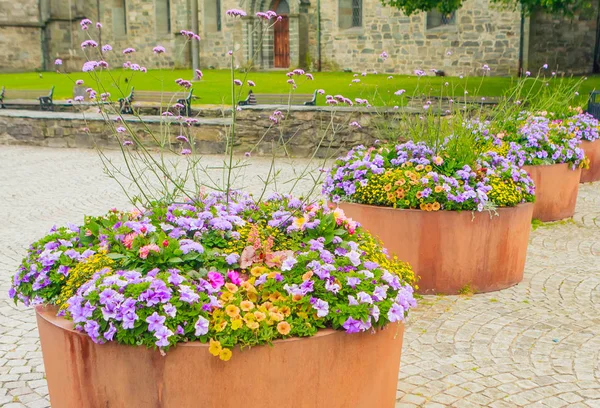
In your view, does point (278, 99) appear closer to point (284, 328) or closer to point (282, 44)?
point (284, 328)

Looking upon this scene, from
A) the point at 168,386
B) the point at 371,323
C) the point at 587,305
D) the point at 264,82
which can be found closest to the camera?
the point at 168,386

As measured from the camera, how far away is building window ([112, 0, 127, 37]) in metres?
40.7

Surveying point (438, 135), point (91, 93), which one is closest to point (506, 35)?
point (438, 135)

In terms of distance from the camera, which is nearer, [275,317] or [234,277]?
[275,317]

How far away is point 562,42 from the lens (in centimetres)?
2627

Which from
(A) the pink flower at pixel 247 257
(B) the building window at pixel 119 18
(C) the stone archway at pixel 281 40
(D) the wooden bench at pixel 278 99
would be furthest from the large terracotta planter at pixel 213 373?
(B) the building window at pixel 119 18

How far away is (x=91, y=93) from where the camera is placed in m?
4.75

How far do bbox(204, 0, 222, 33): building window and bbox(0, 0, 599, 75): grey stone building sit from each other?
0.15 feet

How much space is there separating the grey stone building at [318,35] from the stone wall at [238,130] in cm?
371

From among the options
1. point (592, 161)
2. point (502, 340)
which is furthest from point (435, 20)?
point (502, 340)

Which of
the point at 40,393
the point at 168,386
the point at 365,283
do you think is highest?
the point at 365,283

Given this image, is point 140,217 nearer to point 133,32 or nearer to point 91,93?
point 91,93

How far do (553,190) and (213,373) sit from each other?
20.4ft

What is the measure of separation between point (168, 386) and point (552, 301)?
11.7ft
